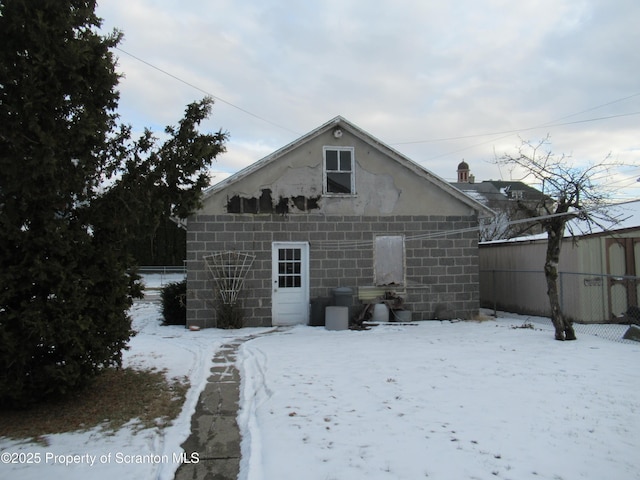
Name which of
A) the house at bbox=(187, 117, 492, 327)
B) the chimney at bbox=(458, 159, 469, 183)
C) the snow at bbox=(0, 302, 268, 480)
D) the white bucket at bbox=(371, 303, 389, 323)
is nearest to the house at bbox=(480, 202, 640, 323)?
the house at bbox=(187, 117, 492, 327)

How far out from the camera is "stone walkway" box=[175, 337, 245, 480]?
4.22 metres

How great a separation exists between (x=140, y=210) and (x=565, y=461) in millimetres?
5229

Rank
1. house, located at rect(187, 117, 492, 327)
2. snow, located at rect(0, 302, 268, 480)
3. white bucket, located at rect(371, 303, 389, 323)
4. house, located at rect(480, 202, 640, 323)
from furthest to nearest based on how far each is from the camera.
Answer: white bucket, located at rect(371, 303, 389, 323)
house, located at rect(187, 117, 492, 327)
house, located at rect(480, 202, 640, 323)
snow, located at rect(0, 302, 268, 480)

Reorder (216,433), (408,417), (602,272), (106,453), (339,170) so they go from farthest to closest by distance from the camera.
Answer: (339,170) → (602,272) → (408,417) → (216,433) → (106,453)

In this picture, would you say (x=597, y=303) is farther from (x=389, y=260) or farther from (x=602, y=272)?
(x=389, y=260)

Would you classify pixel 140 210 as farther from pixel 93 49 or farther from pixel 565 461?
pixel 565 461

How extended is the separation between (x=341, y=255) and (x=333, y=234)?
601 mm

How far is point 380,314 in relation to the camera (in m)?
12.8

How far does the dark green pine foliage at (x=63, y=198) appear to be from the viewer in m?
5.25

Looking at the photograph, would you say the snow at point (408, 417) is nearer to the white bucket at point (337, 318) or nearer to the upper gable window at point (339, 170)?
the white bucket at point (337, 318)

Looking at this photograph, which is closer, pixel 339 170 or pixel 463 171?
pixel 339 170

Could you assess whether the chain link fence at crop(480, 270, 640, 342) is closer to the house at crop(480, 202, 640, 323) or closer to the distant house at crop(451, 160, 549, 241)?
the house at crop(480, 202, 640, 323)

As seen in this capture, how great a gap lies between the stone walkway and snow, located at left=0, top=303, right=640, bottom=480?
118 mm

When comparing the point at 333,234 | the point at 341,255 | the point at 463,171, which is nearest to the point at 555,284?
the point at 341,255
